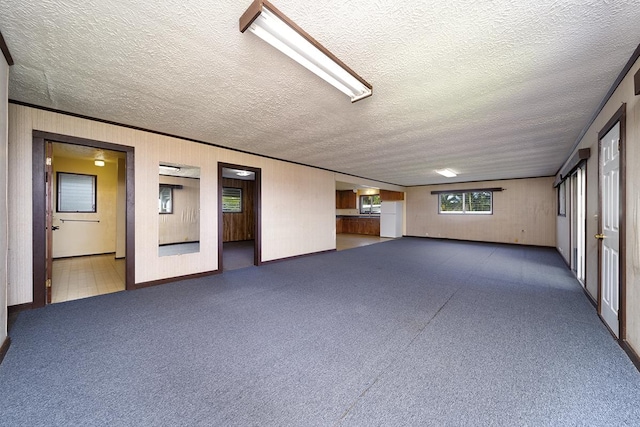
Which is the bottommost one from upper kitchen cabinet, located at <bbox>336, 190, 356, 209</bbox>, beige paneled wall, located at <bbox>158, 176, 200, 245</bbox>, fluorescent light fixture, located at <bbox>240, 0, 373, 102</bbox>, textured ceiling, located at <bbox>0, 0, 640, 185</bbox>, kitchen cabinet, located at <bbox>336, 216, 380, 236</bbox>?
kitchen cabinet, located at <bbox>336, 216, 380, 236</bbox>

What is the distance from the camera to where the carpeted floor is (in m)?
1.33

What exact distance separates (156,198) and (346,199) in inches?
357

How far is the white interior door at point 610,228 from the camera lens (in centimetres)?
217

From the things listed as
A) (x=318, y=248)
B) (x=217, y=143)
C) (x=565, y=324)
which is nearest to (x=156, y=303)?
(x=217, y=143)

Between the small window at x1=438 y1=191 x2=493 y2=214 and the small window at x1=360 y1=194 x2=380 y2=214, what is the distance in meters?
2.73

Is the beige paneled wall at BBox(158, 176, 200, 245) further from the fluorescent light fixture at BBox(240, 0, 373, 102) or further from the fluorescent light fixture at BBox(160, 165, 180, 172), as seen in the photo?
the fluorescent light fixture at BBox(240, 0, 373, 102)

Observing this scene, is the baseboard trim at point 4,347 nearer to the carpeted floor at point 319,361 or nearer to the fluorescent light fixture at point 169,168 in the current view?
the carpeted floor at point 319,361

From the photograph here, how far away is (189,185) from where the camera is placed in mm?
4434

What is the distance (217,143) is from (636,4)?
4676mm

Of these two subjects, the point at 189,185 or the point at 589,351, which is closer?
the point at 589,351

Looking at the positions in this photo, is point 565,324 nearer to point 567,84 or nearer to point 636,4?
point 567,84

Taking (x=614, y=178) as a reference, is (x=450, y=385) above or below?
below

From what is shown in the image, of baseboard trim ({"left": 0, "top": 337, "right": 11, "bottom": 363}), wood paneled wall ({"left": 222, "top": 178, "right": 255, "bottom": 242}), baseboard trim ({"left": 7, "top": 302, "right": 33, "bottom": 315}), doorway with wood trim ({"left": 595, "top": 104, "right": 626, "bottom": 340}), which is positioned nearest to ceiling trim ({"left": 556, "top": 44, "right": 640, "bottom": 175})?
doorway with wood trim ({"left": 595, "top": 104, "right": 626, "bottom": 340})

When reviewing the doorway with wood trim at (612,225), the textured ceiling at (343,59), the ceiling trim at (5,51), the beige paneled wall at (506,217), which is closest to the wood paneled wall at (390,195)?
the beige paneled wall at (506,217)
